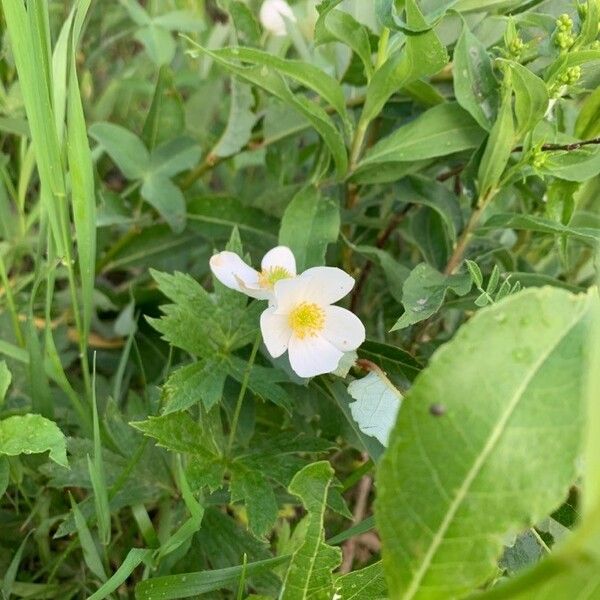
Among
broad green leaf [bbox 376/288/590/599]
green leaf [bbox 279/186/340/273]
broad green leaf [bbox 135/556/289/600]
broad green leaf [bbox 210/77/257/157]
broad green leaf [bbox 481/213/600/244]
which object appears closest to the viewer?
broad green leaf [bbox 376/288/590/599]

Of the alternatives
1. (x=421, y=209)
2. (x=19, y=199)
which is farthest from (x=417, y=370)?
(x=19, y=199)

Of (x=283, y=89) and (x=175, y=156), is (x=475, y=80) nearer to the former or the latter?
(x=283, y=89)

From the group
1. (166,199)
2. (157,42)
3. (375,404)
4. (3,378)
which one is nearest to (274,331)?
(375,404)

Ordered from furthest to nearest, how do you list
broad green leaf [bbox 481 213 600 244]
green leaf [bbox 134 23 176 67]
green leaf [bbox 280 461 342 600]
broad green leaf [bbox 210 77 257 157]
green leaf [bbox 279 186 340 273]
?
green leaf [bbox 134 23 176 67] < broad green leaf [bbox 210 77 257 157] < green leaf [bbox 279 186 340 273] < broad green leaf [bbox 481 213 600 244] < green leaf [bbox 280 461 342 600]

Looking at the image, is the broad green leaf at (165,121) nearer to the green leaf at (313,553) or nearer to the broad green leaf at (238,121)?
the broad green leaf at (238,121)

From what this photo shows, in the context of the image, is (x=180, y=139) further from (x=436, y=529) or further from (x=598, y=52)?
(x=436, y=529)

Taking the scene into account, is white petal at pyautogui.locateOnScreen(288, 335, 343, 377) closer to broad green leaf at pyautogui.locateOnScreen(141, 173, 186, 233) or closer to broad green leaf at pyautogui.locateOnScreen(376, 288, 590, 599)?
broad green leaf at pyautogui.locateOnScreen(376, 288, 590, 599)

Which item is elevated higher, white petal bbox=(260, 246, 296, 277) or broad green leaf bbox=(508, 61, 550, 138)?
broad green leaf bbox=(508, 61, 550, 138)

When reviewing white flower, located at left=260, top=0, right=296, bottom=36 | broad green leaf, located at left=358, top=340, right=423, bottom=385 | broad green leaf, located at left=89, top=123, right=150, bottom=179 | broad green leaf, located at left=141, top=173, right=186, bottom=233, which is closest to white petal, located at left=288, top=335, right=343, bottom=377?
broad green leaf, located at left=358, top=340, right=423, bottom=385
